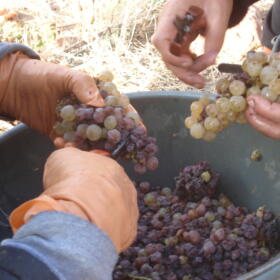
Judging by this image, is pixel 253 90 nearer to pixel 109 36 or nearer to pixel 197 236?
pixel 197 236

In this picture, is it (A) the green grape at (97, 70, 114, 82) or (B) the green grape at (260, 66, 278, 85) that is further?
(A) the green grape at (97, 70, 114, 82)

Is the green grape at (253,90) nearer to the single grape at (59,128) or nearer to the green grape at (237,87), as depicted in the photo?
the green grape at (237,87)

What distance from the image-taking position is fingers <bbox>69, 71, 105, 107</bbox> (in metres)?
1.24

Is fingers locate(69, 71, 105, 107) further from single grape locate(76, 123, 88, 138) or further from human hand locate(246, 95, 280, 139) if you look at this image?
human hand locate(246, 95, 280, 139)

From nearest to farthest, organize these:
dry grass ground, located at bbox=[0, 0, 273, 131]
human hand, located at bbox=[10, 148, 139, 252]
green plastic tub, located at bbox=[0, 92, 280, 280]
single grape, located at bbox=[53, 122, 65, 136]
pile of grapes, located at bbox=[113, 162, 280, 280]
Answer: human hand, located at bbox=[10, 148, 139, 252] < single grape, located at bbox=[53, 122, 65, 136] < pile of grapes, located at bbox=[113, 162, 280, 280] < green plastic tub, located at bbox=[0, 92, 280, 280] < dry grass ground, located at bbox=[0, 0, 273, 131]

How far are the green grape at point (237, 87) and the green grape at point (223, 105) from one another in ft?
0.09

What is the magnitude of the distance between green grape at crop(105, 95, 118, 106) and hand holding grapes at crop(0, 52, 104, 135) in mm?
137

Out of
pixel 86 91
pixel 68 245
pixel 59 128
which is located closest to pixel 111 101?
pixel 86 91

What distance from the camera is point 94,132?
1.20 m

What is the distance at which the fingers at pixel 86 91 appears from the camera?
124cm

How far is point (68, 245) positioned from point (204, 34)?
841 millimetres

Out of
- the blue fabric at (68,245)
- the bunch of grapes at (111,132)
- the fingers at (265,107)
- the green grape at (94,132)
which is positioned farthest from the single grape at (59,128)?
the fingers at (265,107)

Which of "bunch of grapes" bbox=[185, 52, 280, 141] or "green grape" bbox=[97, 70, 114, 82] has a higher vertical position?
"bunch of grapes" bbox=[185, 52, 280, 141]

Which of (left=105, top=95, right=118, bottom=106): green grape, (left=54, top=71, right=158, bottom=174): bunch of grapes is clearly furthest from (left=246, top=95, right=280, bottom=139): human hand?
(left=105, top=95, right=118, bottom=106): green grape
